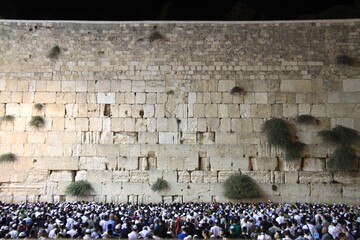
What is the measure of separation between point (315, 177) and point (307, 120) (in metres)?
1.91

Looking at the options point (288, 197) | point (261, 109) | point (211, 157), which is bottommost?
point (288, 197)

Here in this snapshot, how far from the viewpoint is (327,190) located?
13.9 metres

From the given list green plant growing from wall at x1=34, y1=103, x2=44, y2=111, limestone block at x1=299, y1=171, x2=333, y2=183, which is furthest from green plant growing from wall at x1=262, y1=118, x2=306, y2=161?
green plant growing from wall at x1=34, y1=103, x2=44, y2=111

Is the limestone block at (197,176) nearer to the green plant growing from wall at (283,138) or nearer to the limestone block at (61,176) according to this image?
the green plant growing from wall at (283,138)

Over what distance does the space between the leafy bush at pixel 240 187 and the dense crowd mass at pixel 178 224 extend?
62.2 inches

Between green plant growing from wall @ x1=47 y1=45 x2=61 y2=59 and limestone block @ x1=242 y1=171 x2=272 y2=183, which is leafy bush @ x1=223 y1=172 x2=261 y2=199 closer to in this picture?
limestone block @ x1=242 y1=171 x2=272 y2=183

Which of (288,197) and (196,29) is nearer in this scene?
(288,197)

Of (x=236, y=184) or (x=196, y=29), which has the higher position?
(x=196, y=29)

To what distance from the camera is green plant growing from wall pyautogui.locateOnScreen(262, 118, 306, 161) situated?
14133 millimetres

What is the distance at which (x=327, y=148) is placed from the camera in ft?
46.8

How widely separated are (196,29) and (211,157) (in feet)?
15.1

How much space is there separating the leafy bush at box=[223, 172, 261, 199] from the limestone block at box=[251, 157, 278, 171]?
488 millimetres
